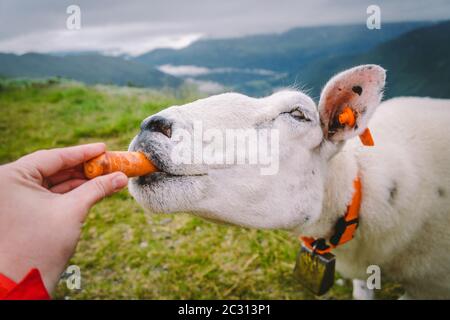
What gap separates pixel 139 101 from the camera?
29.1 feet

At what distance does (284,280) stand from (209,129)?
224 centimetres

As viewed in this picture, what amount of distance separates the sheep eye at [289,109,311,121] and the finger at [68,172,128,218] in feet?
3.48

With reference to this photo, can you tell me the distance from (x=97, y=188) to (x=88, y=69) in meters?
Answer: 12.3

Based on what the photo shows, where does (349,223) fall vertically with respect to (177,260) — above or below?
above

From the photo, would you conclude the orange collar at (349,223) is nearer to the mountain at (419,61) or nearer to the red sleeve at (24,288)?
the red sleeve at (24,288)

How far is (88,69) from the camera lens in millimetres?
12383

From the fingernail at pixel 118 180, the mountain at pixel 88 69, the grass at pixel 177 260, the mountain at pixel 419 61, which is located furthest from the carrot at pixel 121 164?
the mountain at pixel 88 69

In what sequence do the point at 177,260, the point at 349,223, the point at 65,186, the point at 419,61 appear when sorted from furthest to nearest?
the point at 419,61
the point at 177,260
the point at 349,223
the point at 65,186

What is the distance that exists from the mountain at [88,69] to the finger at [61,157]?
818 cm

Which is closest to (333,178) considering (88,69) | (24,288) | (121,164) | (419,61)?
(121,164)

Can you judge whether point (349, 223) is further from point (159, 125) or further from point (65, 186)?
point (65, 186)

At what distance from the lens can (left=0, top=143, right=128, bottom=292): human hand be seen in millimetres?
1345

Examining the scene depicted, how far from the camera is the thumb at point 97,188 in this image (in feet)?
5.00

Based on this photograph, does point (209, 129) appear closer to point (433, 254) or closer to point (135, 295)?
point (433, 254)
